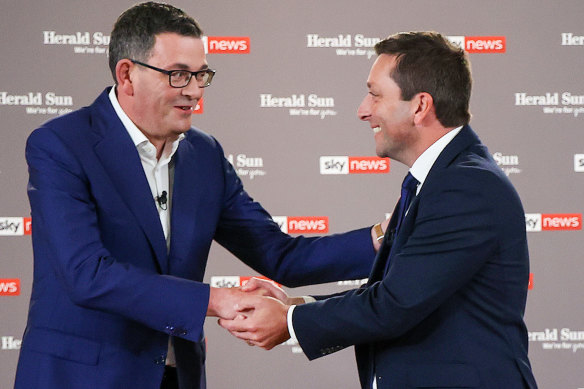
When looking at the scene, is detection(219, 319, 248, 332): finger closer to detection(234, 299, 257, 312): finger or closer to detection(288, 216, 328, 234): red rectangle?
detection(234, 299, 257, 312): finger

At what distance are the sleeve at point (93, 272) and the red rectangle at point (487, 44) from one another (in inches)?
154

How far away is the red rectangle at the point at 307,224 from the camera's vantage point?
17.9 feet

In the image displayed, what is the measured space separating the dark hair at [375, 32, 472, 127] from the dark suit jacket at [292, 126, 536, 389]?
0.80 ft

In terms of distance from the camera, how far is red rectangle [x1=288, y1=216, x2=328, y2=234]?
17.9 feet

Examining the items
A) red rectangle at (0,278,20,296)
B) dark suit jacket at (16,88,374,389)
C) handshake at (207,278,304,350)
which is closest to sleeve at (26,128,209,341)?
dark suit jacket at (16,88,374,389)

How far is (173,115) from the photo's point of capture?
2.53 metres

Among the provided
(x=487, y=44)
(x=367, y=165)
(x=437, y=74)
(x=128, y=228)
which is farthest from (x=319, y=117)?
(x=128, y=228)

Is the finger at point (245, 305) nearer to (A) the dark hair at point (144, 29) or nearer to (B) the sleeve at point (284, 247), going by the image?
(B) the sleeve at point (284, 247)

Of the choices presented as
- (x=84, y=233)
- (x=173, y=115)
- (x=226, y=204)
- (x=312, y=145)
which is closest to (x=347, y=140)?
(x=312, y=145)

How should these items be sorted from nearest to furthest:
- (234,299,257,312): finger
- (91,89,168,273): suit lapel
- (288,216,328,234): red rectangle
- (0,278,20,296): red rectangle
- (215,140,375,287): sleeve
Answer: (91,89,168,273): suit lapel < (234,299,257,312): finger < (215,140,375,287): sleeve < (0,278,20,296): red rectangle < (288,216,328,234): red rectangle

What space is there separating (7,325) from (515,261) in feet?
13.5

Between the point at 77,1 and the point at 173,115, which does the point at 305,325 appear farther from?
the point at 77,1

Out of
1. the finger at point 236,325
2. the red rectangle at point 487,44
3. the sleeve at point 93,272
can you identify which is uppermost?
the red rectangle at point 487,44

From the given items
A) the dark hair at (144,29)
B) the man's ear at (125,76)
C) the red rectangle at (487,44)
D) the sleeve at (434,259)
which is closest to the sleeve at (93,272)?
the man's ear at (125,76)
